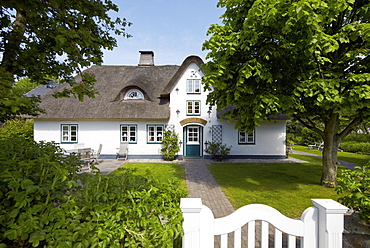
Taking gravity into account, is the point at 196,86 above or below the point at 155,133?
above

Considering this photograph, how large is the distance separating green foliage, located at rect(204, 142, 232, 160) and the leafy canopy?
7023 mm

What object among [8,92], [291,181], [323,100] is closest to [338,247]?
[8,92]

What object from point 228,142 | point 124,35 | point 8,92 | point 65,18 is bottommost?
point 228,142

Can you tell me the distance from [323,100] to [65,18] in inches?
250

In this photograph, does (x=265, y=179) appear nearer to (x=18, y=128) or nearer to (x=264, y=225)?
(x=264, y=225)

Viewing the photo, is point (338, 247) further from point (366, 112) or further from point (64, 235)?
point (366, 112)

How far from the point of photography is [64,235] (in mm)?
1429

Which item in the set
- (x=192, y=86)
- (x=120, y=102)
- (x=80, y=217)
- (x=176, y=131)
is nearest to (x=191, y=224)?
(x=80, y=217)

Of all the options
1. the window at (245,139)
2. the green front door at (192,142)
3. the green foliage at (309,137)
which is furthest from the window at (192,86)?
the green foliage at (309,137)

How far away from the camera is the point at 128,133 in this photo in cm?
1409

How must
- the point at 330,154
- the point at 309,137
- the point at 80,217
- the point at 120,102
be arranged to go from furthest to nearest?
the point at 309,137 < the point at 120,102 < the point at 330,154 < the point at 80,217

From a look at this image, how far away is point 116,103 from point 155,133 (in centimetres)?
395

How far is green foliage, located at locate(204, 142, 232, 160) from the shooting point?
1346cm

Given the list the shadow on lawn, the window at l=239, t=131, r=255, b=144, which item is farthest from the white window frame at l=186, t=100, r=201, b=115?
the shadow on lawn
